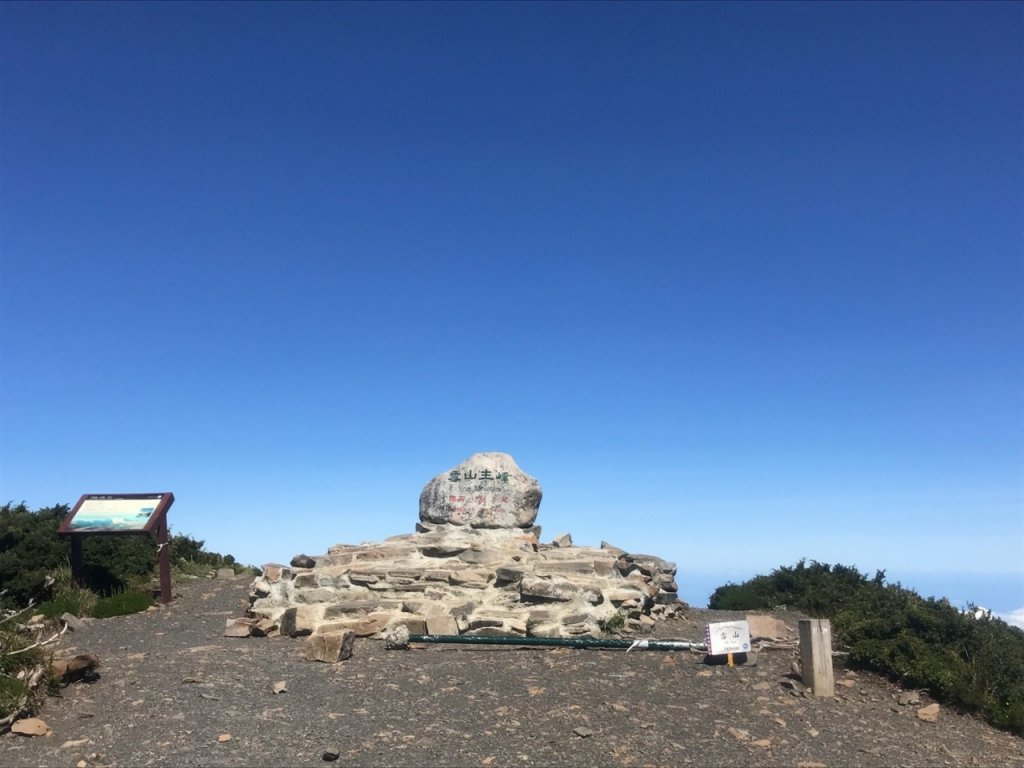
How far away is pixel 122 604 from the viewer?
14.1 m

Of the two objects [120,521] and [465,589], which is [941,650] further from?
[120,521]

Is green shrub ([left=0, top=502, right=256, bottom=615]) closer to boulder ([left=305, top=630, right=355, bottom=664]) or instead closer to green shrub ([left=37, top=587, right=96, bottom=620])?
green shrub ([left=37, top=587, right=96, bottom=620])

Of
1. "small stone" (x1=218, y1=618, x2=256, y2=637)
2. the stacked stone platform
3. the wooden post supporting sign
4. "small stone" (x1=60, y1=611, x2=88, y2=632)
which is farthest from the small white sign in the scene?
"small stone" (x1=60, y1=611, x2=88, y2=632)

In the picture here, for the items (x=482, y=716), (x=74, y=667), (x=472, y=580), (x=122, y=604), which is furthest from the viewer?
(x=122, y=604)

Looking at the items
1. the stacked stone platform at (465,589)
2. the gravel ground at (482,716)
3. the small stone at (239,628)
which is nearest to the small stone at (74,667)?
the gravel ground at (482,716)

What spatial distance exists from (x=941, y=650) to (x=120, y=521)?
13.1 m

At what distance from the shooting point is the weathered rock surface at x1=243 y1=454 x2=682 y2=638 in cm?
1166

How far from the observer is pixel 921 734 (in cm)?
788

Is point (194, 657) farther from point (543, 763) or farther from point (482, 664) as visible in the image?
point (543, 763)

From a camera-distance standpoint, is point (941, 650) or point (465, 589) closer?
point (941, 650)

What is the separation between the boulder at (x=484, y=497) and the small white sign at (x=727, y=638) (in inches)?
287

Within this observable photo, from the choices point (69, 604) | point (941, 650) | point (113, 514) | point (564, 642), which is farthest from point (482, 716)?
point (113, 514)

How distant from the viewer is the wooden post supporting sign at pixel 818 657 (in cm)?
857

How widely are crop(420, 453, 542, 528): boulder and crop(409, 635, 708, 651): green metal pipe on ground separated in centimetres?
553
